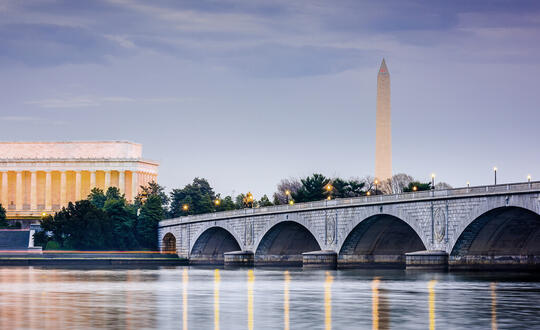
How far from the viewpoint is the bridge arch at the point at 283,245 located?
114 m

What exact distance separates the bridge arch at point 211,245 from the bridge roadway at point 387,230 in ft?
0.50

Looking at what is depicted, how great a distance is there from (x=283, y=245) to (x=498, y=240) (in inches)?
1624

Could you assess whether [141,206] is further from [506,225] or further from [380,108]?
[506,225]

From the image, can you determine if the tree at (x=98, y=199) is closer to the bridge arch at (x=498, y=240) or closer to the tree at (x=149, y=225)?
the tree at (x=149, y=225)

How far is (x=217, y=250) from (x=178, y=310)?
3993 inches

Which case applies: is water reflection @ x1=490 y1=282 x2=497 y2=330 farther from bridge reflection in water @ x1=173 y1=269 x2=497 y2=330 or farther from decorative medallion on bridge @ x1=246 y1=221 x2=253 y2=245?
decorative medallion on bridge @ x1=246 y1=221 x2=253 y2=245

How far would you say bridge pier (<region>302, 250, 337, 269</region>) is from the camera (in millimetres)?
96575

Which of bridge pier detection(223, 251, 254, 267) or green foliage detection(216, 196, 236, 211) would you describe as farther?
green foliage detection(216, 196, 236, 211)

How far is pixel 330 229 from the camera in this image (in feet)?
327

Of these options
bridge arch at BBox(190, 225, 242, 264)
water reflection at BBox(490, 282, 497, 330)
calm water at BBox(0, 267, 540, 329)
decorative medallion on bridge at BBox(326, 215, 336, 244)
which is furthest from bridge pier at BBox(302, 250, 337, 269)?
water reflection at BBox(490, 282, 497, 330)

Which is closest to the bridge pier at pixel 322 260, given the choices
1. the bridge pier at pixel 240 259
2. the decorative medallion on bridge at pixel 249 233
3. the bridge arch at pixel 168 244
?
the bridge pier at pixel 240 259

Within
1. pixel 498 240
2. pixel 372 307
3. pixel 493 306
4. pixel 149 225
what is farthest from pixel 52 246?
pixel 493 306

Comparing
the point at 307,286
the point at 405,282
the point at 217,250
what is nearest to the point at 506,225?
the point at 405,282

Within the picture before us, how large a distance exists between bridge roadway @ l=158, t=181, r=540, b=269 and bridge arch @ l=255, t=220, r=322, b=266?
5.0 inches
